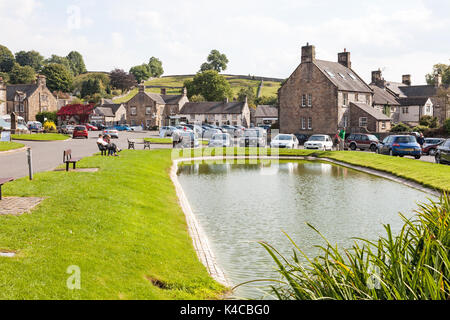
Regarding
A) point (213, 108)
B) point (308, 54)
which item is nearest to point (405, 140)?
point (308, 54)

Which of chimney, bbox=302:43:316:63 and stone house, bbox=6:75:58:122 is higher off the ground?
chimney, bbox=302:43:316:63

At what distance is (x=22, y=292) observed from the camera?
6.74m

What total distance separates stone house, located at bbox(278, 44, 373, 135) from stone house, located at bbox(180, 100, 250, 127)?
139 feet

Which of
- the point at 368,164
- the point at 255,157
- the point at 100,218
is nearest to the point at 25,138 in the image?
the point at 255,157

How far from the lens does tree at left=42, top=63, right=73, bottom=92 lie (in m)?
145

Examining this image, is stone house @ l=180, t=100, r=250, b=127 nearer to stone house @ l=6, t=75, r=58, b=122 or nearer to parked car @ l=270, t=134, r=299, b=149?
stone house @ l=6, t=75, r=58, b=122

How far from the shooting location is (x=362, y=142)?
4803 cm

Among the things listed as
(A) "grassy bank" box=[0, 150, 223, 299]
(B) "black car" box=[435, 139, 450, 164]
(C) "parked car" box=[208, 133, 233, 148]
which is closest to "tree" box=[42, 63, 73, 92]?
(C) "parked car" box=[208, 133, 233, 148]

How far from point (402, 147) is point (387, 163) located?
24.4 ft

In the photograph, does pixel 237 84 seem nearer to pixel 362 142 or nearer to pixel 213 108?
pixel 213 108

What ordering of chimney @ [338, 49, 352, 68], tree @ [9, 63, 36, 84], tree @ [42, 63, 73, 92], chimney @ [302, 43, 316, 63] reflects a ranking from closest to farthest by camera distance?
chimney @ [302, 43, 316, 63]
chimney @ [338, 49, 352, 68]
tree @ [42, 63, 73, 92]
tree @ [9, 63, 36, 84]
